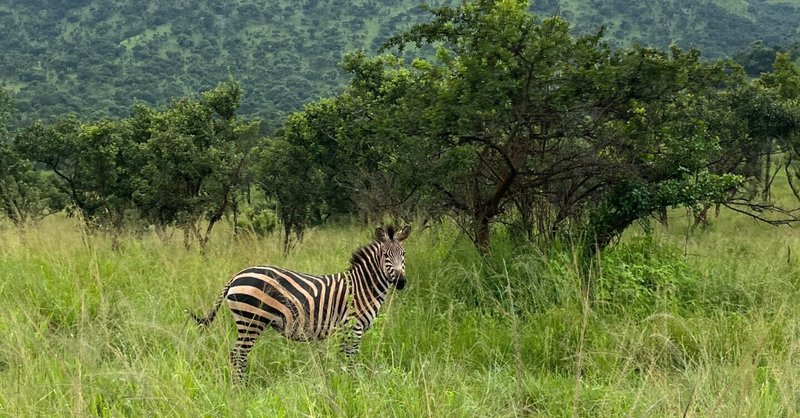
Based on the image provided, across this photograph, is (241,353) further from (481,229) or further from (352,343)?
(481,229)

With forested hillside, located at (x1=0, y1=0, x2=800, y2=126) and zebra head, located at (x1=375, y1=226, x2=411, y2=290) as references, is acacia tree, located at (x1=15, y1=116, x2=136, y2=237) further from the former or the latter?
forested hillside, located at (x1=0, y1=0, x2=800, y2=126)

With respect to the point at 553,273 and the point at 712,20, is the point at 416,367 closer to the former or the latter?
the point at 553,273

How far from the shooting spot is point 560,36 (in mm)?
6102

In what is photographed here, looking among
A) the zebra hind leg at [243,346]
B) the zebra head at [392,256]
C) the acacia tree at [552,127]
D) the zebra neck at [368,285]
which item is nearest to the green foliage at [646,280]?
the acacia tree at [552,127]

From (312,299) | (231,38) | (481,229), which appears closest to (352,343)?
(312,299)

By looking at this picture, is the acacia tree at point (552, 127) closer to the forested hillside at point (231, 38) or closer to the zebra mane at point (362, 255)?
the zebra mane at point (362, 255)

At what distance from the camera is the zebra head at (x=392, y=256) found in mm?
4352

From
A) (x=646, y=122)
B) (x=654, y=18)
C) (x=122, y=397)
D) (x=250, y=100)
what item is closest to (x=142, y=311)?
(x=122, y=397)

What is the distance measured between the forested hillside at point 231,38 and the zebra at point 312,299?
66186mm

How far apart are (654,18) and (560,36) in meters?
105

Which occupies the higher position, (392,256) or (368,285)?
(392,256)

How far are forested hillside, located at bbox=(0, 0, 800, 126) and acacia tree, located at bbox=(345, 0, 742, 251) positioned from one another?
2517 inches

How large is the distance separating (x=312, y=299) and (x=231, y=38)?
118m

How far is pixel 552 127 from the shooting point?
652cm
